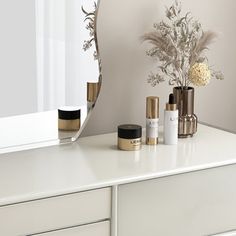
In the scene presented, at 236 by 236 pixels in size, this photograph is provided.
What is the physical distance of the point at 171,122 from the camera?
5.96 ft

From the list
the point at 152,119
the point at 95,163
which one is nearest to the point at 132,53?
the point at 152,119

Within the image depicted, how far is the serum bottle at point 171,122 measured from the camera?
1.81 m

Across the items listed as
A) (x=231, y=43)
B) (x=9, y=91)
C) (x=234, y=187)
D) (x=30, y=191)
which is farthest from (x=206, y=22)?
(x=30, y=191)

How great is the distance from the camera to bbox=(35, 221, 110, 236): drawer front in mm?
1467

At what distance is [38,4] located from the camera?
168 cm

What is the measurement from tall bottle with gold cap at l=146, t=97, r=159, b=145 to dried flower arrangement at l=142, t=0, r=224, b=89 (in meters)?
0.14

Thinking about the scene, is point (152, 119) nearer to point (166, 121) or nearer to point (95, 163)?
point (166, 121)

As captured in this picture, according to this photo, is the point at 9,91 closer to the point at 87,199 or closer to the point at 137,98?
the point at 87,199

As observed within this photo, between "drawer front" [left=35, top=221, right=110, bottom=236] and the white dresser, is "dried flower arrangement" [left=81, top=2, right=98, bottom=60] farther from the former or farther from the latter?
"drawer front" [left=35, top=221, right=110, bottom=236]

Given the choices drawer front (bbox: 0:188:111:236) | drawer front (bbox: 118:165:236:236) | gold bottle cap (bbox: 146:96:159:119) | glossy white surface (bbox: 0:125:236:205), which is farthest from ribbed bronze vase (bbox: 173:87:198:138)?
drawer front (bbox: 0:188:111:236)

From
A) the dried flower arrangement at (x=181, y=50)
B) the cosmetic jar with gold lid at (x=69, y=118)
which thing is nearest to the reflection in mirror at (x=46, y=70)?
the cosmetic jar with gold lid at (x=69, y=118)

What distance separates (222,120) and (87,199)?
3.13 feet

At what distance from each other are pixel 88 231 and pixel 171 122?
1.60 feet

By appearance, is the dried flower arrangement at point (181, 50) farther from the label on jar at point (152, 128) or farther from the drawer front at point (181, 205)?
the drawer front at point (181, 205)
